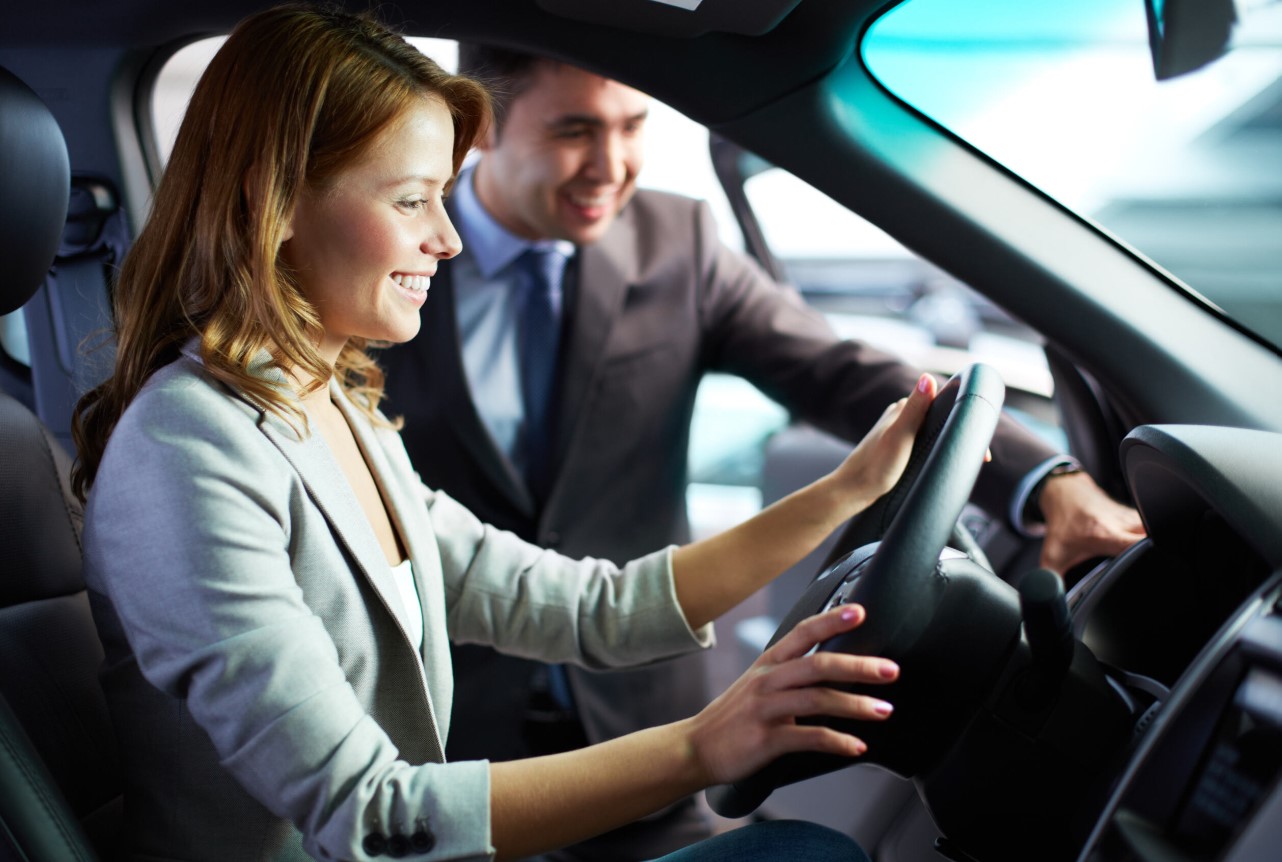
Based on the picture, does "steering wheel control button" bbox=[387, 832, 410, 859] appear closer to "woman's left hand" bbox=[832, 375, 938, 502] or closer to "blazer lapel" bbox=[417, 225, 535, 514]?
"woman's left hand" bbox=[832, 375, 938, 502]

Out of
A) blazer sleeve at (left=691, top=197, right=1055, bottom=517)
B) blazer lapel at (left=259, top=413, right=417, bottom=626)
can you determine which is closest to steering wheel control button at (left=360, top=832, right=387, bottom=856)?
blazer lapel at (left=259, top=413, right=417, bottom=626)

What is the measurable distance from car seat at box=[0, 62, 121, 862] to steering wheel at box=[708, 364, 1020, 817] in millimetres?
561

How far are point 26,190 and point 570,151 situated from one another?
80 cm

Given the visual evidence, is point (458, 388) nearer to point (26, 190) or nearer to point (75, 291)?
point (75, 291)

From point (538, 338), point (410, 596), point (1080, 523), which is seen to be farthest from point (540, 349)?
point (1080, 523)

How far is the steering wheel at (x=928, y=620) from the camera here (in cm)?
86

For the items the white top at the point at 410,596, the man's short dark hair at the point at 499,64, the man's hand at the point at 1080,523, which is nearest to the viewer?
the white top at the point at 410,596

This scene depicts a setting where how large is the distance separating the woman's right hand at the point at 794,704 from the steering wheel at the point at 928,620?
3 cm

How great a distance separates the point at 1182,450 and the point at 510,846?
2.02 ft

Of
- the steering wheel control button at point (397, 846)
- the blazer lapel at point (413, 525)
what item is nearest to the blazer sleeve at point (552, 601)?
the blazer lapel at point (413, 525)

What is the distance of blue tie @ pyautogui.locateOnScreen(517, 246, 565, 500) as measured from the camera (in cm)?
174

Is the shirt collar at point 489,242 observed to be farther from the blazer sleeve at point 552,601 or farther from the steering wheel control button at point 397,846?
the steering wheel control button at point 397,846

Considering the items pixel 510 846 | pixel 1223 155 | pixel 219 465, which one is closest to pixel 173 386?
pixel 219 465

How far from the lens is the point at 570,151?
1.68 m
